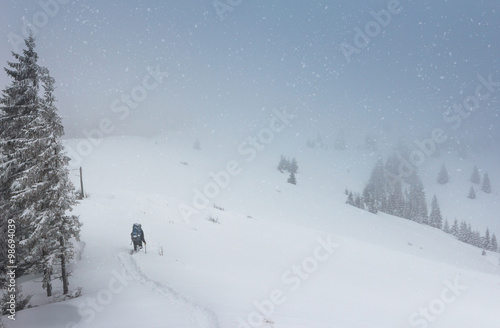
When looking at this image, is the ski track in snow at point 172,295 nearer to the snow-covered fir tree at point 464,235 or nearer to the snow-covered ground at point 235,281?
the snow-covered ground at point 235,281

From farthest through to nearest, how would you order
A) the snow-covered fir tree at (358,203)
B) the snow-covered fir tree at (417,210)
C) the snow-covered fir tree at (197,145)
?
the snow-covered fir tree at (197,145)
the snow-covered fir tree at (417,210)
the snow-covered fir tree at (358,203)

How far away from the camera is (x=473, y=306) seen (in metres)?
12.2

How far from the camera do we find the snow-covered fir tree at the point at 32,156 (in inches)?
301

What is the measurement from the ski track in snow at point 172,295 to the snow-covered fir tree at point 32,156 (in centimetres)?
299

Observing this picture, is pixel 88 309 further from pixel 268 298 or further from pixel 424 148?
pixel 424 148

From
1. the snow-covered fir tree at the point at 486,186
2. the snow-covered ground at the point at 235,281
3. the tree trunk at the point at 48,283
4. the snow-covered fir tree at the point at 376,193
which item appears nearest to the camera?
the snow-covered ground at the point at 235,281

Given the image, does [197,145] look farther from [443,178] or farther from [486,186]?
[486,186]

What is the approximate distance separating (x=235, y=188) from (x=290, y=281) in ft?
132

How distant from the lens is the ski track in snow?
6754 mm

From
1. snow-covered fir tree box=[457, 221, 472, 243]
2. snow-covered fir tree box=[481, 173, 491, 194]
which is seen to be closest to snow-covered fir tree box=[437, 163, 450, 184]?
snow-covered fir tree box=[481, 173, 491, 194]

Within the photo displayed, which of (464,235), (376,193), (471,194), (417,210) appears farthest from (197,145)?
(471,194)

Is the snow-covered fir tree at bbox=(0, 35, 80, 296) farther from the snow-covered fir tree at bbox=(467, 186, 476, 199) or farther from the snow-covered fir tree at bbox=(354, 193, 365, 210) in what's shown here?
the snow-covered fir tree at bbox=(467, 186, 476, 199)

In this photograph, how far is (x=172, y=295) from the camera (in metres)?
8.44

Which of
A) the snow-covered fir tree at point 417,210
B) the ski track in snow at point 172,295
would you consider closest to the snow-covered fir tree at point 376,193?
the snow-covered fir tree at point 417,210
